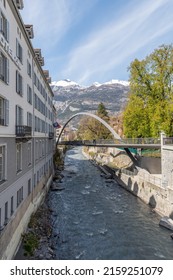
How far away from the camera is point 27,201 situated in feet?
68.3

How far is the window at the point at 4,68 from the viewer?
582 inches

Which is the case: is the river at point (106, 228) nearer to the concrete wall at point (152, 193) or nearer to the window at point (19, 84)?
the concrete wall at point (152, 193)

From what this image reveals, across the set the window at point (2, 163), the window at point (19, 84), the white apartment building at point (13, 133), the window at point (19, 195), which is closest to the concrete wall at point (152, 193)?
the white apartment building at point (13, 133)

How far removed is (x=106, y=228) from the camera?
72.4ft

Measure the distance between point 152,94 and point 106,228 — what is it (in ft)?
63.1

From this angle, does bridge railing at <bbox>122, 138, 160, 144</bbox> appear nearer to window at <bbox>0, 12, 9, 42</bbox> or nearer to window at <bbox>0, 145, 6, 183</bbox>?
window at <bbox>0, 145, 6, 183</bbox>

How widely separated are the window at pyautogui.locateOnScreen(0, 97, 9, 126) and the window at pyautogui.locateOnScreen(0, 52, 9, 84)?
131cm

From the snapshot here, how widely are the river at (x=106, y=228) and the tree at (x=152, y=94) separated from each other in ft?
34.0

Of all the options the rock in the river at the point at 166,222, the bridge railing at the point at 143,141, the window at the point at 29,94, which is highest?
the window at the point at 29,94

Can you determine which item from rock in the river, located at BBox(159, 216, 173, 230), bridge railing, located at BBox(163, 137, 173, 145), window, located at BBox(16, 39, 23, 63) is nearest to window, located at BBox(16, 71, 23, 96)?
window, located at BBox(16, 39, 23, 63)

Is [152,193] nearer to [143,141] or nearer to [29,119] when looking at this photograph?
[143,141]

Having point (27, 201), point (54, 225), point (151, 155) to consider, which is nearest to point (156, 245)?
A: point (54, 225)

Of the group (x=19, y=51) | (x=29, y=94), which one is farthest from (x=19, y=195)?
(x=19, y=51)
